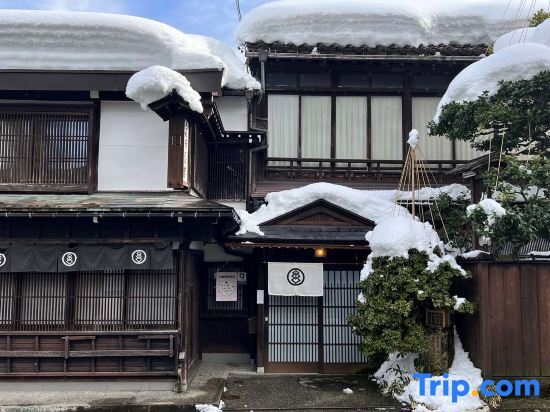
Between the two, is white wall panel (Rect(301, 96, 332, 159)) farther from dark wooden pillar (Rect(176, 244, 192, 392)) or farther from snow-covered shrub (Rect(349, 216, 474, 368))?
dark wooden pillar (Rect(176, 244, 192, 392))

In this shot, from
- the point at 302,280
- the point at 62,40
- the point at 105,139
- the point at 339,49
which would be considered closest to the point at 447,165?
the point at 339,49

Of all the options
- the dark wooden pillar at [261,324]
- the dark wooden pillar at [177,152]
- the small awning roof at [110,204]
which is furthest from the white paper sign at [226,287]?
the dark wooden pillar at [177,152]

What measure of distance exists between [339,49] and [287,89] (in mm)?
1916

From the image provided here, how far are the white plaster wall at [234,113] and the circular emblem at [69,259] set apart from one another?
18.6 feet

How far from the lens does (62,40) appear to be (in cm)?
1201

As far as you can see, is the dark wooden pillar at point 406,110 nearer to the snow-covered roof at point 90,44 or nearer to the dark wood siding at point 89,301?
the snow-covered roof at point 90,44

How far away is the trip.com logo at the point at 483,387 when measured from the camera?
868 centimetres

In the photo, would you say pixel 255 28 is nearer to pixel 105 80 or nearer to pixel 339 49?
pixel 339 49

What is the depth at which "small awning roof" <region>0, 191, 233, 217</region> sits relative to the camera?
9.20 meters

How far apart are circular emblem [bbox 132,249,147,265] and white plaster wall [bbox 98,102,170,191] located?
172cm

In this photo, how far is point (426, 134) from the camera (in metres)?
14.0

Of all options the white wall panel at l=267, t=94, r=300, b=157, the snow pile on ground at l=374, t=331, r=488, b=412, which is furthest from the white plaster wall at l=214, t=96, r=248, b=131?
the snow pile on ground at l=374, t=331, r=488, b=412

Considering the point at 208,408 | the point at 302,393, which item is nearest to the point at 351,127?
the point at 302,393

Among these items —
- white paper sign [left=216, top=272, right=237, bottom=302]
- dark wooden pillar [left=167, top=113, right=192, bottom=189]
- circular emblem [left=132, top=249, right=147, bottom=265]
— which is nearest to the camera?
circular emblem [left=132, top=249, right=147, bottom=265]
